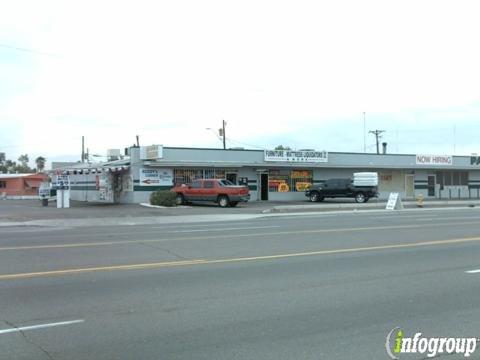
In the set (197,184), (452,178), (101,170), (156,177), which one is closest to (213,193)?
(197,184)

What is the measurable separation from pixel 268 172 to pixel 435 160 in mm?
16224

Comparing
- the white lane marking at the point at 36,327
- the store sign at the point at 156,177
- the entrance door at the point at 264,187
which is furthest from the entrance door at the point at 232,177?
the white lane marking at the point at 36,327

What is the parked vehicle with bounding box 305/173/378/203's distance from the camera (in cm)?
3875

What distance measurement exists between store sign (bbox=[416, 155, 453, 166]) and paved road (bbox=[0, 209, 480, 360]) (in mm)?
35009

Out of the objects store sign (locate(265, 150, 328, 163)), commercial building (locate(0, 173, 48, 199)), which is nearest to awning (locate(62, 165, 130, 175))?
store sign (locate(265, 150, 328, 163))

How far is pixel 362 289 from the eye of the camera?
8219 millimetres

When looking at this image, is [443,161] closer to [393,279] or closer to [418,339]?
[393,279]

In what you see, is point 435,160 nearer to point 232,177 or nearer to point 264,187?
point 264,187

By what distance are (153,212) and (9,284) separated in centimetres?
1964

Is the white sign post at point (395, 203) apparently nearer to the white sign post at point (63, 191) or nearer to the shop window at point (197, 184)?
the shop window at point (197, 184)

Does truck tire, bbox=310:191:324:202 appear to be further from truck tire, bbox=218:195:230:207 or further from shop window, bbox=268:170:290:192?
truck tire, bbox=218:195:230:207

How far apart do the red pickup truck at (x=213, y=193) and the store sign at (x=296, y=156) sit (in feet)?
22.4

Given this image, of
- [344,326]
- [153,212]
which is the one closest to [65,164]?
[153,212]

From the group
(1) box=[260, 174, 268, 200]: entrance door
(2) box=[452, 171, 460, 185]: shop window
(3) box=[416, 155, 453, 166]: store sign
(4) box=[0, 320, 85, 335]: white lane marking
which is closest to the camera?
(4) box=[0, 320, 85, 335]: white lane marking
